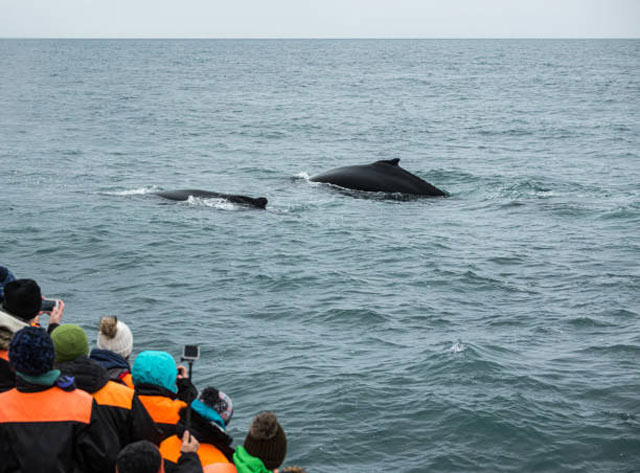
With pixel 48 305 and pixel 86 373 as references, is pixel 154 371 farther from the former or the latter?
pixel 48 305

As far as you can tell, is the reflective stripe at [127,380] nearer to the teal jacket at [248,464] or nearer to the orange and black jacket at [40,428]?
the orange and black jacket at [40,428]

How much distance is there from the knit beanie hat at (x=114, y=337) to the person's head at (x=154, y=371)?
2.53ft

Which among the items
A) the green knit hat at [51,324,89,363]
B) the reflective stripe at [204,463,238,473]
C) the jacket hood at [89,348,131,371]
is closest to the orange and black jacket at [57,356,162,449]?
the green knit hat at [51,324,89,363]

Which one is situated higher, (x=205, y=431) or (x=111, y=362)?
(x=111, y=362)

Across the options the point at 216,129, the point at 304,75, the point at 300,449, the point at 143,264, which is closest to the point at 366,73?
the point at 304,75

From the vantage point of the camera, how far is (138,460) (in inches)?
193

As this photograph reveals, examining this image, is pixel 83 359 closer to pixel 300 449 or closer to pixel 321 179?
pixel 300 449

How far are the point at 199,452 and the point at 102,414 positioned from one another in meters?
0.78

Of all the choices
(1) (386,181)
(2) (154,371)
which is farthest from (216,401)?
(1) (386,181)

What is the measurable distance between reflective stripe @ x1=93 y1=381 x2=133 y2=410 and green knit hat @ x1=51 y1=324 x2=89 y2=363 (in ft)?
1.64

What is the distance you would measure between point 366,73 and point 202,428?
363 ft

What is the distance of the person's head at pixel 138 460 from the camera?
4883 millimetres

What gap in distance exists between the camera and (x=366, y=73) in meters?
114

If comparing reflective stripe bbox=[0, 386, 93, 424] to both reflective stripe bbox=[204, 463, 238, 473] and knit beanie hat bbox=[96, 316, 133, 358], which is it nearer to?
reflective stripe bbox=[204, 463, 238, 473]
